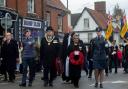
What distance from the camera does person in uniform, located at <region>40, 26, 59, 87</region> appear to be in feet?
51.2

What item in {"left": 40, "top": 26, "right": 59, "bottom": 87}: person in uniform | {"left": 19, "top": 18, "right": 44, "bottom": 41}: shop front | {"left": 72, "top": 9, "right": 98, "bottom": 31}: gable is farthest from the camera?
{"left": 72, "top": 9, "right": 98, "bottom": 31}: gable

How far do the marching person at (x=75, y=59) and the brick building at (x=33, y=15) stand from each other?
9212 millimetres

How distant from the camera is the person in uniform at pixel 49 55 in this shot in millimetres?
15602

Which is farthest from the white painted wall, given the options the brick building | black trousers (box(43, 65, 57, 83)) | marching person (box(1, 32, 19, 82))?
black trousers (box(43, 65, 57, 83))

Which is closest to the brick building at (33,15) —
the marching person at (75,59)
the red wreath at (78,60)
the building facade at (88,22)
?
the marching person at (75,59)

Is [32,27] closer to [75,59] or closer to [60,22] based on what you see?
[60,22]

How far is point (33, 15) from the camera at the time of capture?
34.5m

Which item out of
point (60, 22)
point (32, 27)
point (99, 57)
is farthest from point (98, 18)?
point (99, 57)

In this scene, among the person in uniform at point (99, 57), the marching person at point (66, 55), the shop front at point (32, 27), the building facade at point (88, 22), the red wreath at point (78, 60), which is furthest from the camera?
the building facade at point (88, 22)

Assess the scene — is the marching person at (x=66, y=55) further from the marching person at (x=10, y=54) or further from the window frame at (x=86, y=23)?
the window frame at (x=86, y=23)

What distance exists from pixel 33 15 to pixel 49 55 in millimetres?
19100

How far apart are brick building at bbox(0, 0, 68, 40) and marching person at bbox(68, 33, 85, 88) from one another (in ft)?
30.2

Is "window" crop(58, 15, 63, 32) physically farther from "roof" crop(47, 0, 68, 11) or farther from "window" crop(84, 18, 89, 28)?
"window" crop(84, 18, 89, 28)

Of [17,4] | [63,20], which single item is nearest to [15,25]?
[17,4]
